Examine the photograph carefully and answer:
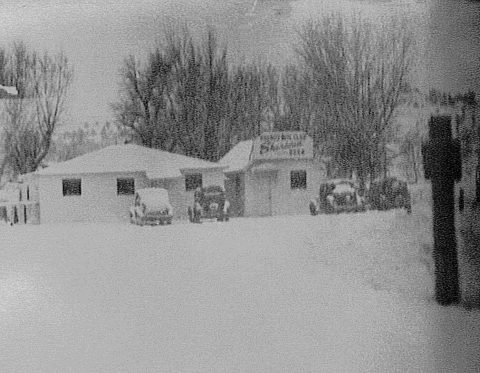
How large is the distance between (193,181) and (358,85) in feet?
1.69

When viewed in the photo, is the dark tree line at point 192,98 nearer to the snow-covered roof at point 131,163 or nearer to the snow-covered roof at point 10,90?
the snow-covered roof at point 131,163

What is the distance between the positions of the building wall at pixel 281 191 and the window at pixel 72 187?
1.40 feet

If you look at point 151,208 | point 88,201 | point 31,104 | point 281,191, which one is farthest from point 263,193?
point 31,104

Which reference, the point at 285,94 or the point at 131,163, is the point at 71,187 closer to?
the point at 131,163

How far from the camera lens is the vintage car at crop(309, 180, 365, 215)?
1.67 m

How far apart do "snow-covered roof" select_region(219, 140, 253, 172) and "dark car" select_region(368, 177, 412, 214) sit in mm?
348

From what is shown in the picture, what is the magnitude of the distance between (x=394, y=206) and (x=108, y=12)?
2.95 feet

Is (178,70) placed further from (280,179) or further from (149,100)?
(280,179)

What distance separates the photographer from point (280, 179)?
5.42 feet

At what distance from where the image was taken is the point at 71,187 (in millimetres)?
1609

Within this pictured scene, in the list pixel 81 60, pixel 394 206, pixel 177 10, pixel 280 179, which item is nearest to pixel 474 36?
pixel 394 206

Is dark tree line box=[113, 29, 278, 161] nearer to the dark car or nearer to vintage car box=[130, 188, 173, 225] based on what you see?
vintage car box=[130, 188, 173, 225]

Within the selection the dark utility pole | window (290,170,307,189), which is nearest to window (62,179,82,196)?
window (290,170,307,189)

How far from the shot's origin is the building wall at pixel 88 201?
161cm
